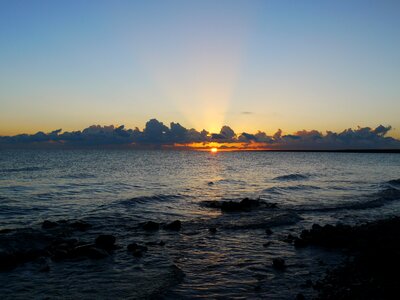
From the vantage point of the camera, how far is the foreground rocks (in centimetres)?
1352

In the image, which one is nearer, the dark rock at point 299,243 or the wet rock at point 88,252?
the wet rock at point 88,252

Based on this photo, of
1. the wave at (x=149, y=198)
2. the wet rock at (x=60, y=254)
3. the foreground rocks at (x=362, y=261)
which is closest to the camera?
the foreground rocks at (x=362, y=261)

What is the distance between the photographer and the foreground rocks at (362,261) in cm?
1352

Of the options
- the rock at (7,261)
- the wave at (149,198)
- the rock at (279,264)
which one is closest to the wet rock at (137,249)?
the rock at (7,261)

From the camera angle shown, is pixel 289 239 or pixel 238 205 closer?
pixel 289 239

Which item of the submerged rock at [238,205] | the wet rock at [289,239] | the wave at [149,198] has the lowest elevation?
the wave at [149,198]

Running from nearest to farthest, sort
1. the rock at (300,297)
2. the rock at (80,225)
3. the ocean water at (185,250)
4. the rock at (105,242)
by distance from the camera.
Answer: the rock at (300,297) < the ocean water at (185,250) < the rock at (105,242) < the rock at (80,225)

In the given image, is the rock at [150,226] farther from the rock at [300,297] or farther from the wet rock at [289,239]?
the rock at [300,297]

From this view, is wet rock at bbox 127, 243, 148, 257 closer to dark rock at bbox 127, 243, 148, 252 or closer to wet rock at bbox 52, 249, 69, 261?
dark rock at bbox 127, 243, 148, 252

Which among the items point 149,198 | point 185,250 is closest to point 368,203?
point 149,198

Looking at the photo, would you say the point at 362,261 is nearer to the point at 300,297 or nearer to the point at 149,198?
the point at 300,297

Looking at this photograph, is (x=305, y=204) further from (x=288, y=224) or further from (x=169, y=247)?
(x=169, y=247)

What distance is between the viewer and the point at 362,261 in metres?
17.2

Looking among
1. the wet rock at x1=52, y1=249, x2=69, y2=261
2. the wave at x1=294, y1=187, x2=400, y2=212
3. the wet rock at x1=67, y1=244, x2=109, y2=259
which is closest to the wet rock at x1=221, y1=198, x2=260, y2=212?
the wave at x1=294, y1=187, x2=400, y2=212
